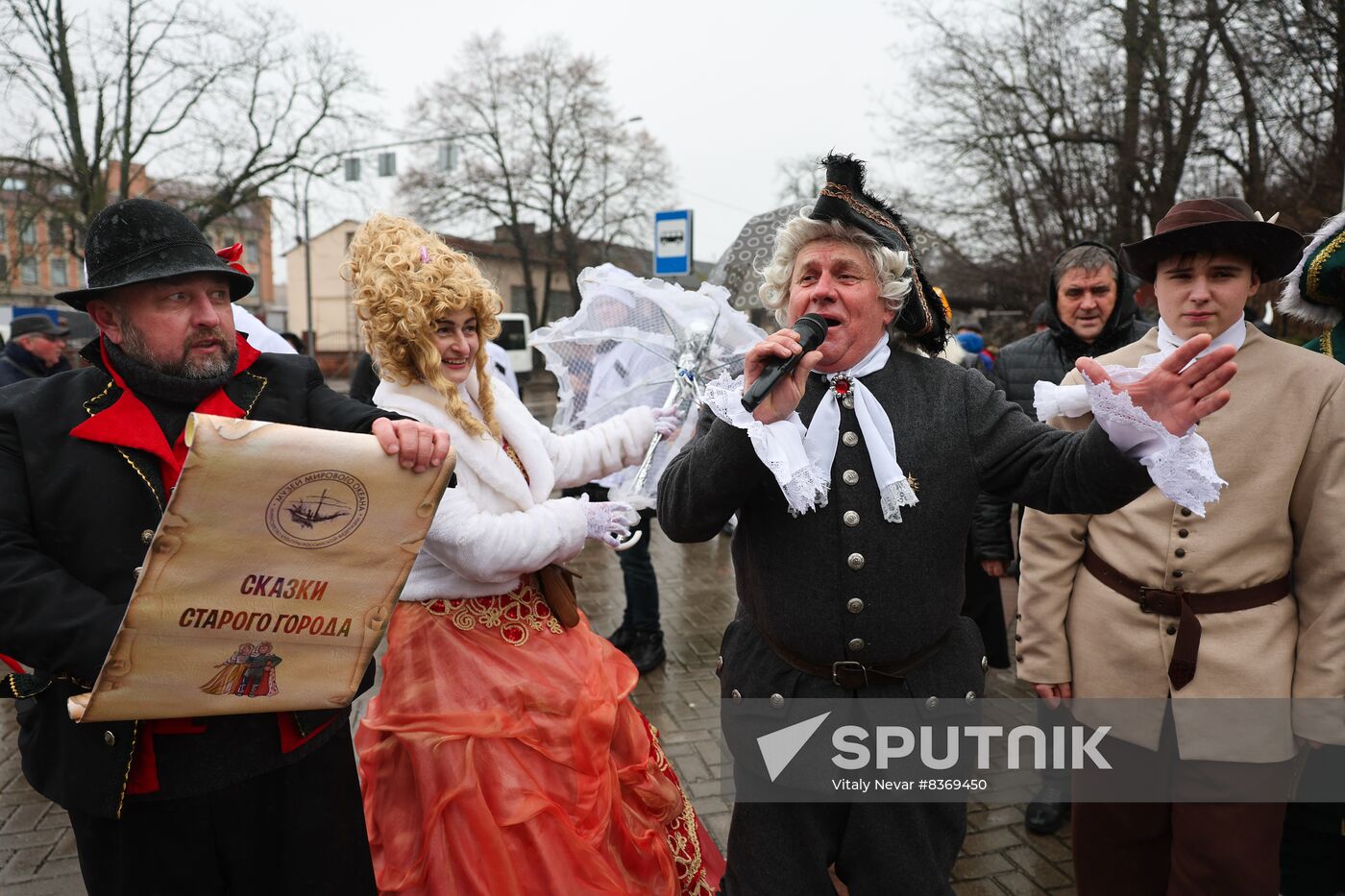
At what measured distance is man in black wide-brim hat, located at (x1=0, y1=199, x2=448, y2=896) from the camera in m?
1.84

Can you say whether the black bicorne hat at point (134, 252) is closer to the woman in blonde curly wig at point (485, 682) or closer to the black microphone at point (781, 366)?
the woman in blonde curly wig at point (485, 682)

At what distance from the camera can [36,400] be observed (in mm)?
1938

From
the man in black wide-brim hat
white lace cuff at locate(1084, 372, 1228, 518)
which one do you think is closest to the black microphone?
white lace cuff at locate(1084, 372, 1228, 518)

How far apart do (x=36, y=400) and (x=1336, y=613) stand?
9.99ft

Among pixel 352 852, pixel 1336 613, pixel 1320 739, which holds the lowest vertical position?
pixel 352 852

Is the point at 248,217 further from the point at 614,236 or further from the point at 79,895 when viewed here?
the point at 79,895

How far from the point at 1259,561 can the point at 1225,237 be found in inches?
32.5

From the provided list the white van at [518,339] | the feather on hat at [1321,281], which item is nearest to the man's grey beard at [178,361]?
A: the feather on hat at [1321,281]

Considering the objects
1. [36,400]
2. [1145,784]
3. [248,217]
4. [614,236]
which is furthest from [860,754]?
[614,236]

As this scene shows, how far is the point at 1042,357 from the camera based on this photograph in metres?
3.97

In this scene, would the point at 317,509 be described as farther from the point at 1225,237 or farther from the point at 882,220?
the point at 1225,237

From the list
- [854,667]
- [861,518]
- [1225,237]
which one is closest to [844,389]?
[861,518]

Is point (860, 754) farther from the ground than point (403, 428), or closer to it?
closer to it

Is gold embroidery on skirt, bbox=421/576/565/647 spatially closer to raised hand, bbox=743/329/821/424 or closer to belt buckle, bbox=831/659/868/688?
belt buckle, bbox=831/659/868/688
